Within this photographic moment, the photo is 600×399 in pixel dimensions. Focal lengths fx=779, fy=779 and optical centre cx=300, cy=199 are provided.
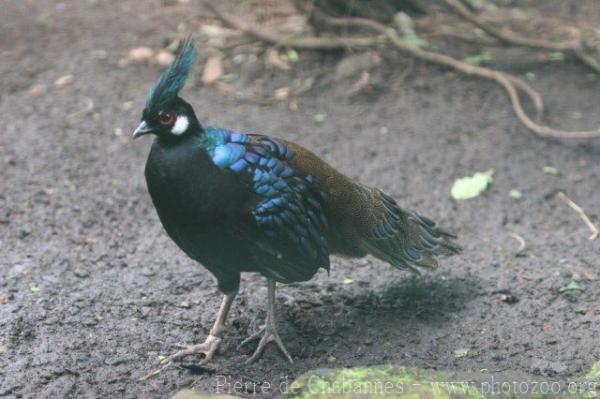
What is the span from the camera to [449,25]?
8383 mm

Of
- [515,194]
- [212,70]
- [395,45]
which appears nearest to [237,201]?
[515,194]

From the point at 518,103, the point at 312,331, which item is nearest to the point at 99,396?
the point at 312,331

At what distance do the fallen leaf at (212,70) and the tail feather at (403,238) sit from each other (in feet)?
11.5

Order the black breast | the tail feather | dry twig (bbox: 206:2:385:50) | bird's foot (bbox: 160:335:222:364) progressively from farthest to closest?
dry twig (bbox: 206:2:385:50) < the tail feather < bird's foot (bbox: 160:335:222:364) < the black breast

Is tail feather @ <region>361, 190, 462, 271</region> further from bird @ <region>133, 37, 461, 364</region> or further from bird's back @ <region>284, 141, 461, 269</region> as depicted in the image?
bird @ <region>133, 37, 461, 364</region>

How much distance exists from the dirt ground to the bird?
1.21 feet

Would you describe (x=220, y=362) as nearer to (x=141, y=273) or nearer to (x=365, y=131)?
(x=141, y=273)

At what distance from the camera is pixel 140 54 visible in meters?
7.87

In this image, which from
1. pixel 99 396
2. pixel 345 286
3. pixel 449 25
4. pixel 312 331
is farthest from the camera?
pixel 449 25

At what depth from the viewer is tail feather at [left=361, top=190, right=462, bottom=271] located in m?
4.29

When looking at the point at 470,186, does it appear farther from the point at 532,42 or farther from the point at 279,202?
the point at 279,202

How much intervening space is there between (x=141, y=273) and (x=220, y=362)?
1.08m

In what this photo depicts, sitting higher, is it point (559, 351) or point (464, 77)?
point (559, 351)

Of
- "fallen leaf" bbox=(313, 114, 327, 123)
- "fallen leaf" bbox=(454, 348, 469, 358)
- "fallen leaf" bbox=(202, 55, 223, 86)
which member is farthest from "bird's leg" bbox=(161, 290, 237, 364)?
"fallen leaf" bbox=(202, 55, 223, 86)
